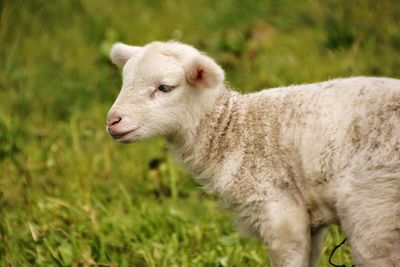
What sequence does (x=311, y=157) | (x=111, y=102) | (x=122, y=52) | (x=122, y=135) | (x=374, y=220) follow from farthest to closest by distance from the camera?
1. (x=111, y=102)
2. (x=122, y=52)
3. (x=122, y=135)
4. (x=311, y=157)
5. (x=374, y=220)

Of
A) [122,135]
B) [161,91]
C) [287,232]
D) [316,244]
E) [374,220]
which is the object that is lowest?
[316,244]

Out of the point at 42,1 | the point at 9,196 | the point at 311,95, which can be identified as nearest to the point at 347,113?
the point at 311,95

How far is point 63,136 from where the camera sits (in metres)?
6.15

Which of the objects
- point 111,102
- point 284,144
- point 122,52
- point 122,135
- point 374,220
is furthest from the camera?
point 111,102

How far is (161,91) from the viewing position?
3641 millimetres

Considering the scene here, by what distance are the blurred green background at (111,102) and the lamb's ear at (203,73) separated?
2.18 ft

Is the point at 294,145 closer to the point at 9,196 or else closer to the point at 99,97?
the point at 9,196

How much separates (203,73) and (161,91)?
23 cm

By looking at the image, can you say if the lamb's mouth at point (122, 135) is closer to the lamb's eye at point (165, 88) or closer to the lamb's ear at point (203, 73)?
the lamb's eye at point (165, 88)

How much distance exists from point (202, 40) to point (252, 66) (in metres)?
0.69

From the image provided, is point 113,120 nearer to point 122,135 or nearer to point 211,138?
point 122,135

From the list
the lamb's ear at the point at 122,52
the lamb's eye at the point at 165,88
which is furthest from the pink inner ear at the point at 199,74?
the lamb's ear at the point at 122,52

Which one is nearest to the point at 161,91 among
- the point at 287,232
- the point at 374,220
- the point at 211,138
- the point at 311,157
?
the point at 211,138

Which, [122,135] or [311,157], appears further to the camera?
[122,135]
